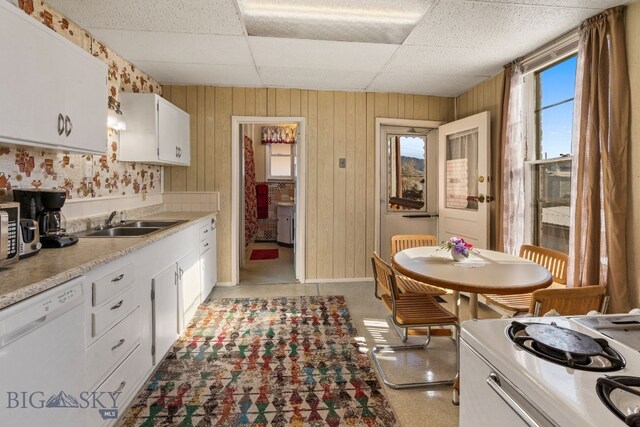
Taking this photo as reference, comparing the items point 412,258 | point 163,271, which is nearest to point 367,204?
point 412,258

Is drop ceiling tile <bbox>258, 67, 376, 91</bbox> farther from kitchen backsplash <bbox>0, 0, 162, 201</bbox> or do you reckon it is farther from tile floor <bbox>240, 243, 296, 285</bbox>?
tile floor <bbox>240, 243, 296, 285</bbox>

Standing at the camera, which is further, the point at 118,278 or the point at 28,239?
the point at 118,278

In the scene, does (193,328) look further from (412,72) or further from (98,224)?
(412,72)

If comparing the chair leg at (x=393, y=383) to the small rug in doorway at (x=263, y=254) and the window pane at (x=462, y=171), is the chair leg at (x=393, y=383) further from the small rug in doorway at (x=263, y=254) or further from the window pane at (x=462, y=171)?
the small rug in doorway at (x=263, y=254)

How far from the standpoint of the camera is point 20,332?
1.01m

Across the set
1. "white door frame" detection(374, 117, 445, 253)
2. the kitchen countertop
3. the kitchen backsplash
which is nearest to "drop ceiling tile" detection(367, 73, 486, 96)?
"white door frame" detection(374, 117, 445, 253)

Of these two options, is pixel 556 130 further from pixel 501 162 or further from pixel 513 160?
pixel 501 162

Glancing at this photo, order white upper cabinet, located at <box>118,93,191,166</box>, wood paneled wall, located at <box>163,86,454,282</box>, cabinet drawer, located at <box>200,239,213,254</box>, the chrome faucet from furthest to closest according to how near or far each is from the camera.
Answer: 1. wood paneled wall, located at <box>163,86,454,282</box>
2. cabinet drawer, located at <box>200,239,213,254</box>
3. white upper cabinet, located at <box>118,93,191,166</box>
4. the chrome faucet

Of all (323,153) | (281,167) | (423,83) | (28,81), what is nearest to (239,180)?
(323,153)

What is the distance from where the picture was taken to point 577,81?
2316mm

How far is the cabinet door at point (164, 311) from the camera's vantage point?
2090mm

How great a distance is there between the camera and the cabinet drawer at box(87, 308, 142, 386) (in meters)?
1.42

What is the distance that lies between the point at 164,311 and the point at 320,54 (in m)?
2.54

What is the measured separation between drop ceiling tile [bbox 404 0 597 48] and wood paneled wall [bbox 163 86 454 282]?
144 cm
